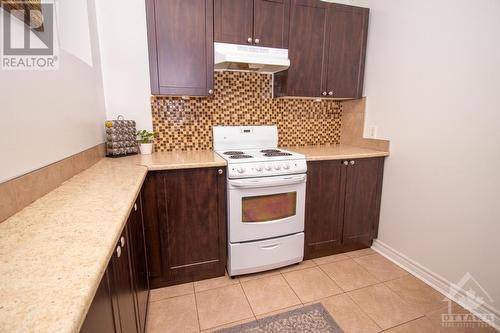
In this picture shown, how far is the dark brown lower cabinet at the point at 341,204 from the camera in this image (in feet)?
6.75

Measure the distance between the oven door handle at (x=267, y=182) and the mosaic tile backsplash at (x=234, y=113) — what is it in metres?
0.73

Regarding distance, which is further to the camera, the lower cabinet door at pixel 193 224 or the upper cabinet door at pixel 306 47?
the upper cabinet door at pixel 306 47

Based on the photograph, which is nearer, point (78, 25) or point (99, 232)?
point (99, 232)

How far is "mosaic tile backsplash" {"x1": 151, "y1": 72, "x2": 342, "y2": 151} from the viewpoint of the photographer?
218cm

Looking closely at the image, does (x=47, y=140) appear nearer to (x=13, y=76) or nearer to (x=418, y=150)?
(x=13, y=76)

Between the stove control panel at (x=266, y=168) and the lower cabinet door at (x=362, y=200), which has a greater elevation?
the stove control panel at (x=266, y=168)

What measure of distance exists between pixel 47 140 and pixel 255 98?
1693 millimetres

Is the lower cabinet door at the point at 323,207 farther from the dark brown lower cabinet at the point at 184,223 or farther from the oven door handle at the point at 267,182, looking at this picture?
the dark brown lower cabinet at the point at 184,223

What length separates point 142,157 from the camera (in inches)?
75.7

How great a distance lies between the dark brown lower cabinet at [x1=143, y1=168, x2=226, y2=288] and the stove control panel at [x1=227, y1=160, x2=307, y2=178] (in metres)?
0.12

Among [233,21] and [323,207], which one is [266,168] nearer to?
[323,207]

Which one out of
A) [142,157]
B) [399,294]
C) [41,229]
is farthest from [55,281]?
[399,294]

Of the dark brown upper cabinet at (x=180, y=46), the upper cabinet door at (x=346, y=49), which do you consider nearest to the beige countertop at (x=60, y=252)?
the dark brown upper cabinet at (x=180, y=46)

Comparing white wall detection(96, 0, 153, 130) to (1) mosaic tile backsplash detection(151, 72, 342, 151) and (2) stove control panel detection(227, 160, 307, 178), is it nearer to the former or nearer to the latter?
(1) mosaic tile backsplash detection(151, 72, 342, 151)
